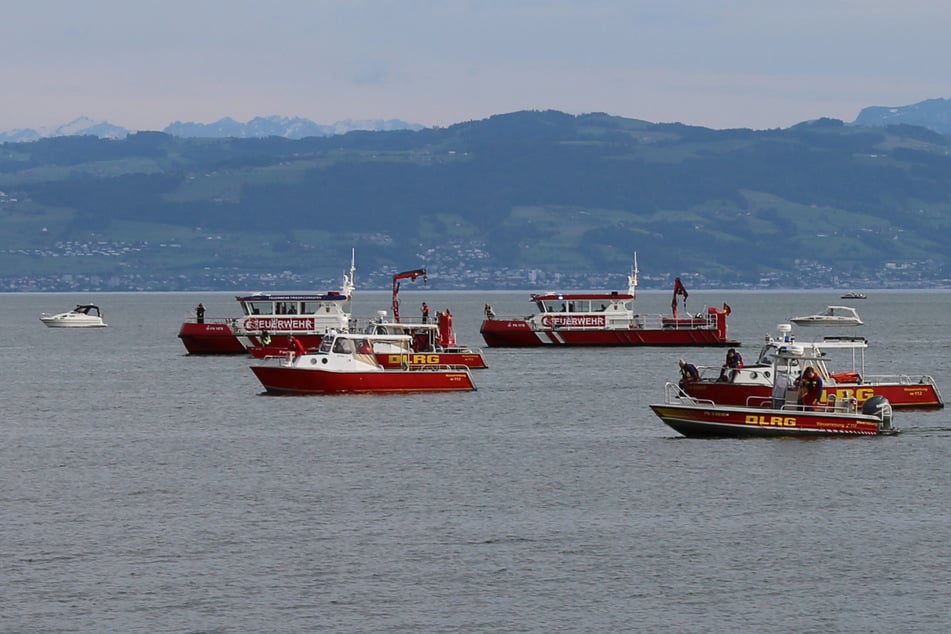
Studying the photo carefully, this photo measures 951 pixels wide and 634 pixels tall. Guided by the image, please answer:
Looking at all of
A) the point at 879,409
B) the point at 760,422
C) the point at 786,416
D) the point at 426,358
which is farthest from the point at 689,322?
the point at 760,422

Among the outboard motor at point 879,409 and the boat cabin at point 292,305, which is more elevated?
the boat cabin at point 292,305

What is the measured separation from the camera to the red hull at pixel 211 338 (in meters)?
151

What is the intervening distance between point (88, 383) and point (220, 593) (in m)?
81.9

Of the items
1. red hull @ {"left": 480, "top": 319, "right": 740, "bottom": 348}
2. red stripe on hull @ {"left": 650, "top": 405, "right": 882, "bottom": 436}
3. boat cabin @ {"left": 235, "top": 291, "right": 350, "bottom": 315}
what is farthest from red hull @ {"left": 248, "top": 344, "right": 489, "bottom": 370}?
red hull @ {"left": 480, "top": 319, "right": 740, "bottom": 348}

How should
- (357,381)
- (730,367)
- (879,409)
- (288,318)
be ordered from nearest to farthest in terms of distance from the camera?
1. (879,409)
2. (730,367)
3. (357,381)
4. (288,318)

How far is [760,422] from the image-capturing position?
2921 inches

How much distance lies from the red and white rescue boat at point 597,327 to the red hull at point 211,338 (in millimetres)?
24575

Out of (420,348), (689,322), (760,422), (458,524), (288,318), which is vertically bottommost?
(458,524)

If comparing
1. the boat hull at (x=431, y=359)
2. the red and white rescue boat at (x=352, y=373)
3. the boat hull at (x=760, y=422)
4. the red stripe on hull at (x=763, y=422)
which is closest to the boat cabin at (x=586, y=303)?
the boat hull at (x=431, y=359)

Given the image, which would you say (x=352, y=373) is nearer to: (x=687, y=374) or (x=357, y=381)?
(x=357, y=381)

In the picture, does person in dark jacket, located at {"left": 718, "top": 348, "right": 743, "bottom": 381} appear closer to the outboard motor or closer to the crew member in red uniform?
the outboard motor

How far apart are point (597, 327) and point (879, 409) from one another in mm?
82901

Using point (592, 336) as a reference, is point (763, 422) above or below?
below

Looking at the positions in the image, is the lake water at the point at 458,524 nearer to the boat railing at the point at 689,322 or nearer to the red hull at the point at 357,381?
the red hull at the point at 357,381
